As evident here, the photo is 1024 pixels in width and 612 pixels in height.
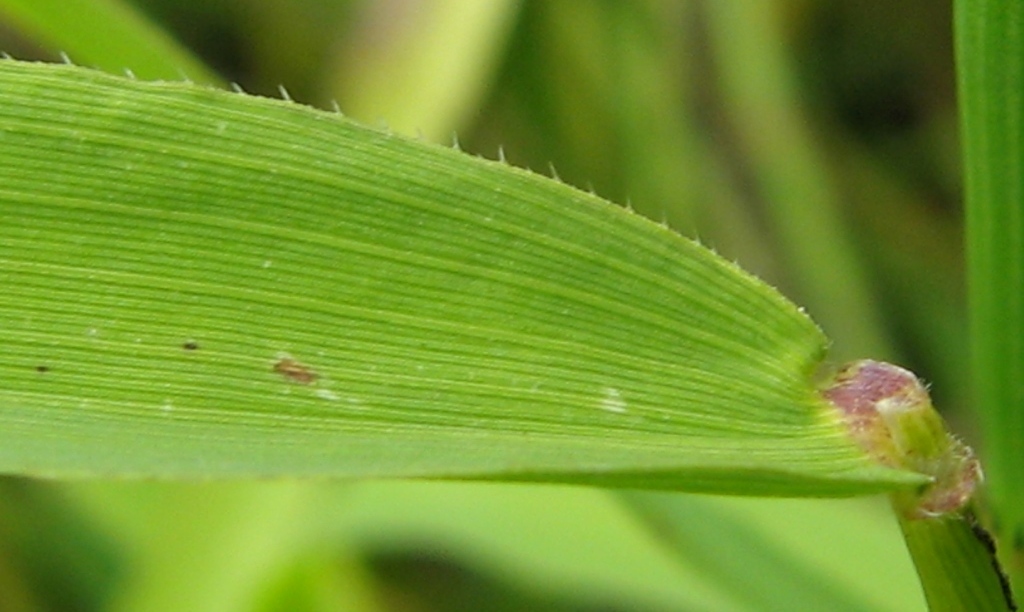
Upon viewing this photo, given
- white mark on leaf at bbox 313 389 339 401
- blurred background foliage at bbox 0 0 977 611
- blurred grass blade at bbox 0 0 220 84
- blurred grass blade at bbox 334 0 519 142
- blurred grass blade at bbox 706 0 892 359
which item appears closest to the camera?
white mark on leaf at bbox 313 389 339 401

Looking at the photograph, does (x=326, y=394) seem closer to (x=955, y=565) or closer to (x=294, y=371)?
(x=294, y=371)

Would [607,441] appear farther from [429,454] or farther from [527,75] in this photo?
[527,75]

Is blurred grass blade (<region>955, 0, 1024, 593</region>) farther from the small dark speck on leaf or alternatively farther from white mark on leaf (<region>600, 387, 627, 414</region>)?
the small dark speck on leaf

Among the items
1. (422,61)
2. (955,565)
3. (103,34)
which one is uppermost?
(422,61)

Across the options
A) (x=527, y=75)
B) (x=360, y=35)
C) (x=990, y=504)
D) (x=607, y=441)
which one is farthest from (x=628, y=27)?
(x=607, y=441)

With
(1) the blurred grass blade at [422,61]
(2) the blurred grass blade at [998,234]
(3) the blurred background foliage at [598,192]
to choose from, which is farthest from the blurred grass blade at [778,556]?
(1) the blurred grass blade at [422,61]

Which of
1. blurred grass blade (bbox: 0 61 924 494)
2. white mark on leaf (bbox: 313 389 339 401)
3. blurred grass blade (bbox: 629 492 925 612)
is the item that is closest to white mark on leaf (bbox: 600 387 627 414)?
blurred grass blade (bbox: 0 61 924 494)

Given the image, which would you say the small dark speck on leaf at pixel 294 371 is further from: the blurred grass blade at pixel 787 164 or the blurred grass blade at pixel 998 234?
the blurred grass blade at pixel 787 164

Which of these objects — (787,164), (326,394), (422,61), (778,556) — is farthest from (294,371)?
(787,164)
